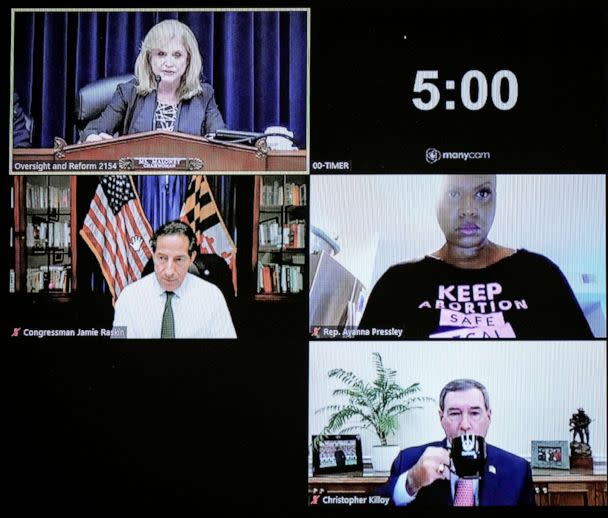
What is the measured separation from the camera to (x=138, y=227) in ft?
12.0

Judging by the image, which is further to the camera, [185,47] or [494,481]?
[185,47]

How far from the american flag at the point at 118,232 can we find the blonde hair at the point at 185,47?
17.1 inches

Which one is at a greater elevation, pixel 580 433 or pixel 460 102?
pixel 460 102

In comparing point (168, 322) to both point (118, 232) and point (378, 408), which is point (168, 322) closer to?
point (118, 232)

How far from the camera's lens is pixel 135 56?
3.70 meters

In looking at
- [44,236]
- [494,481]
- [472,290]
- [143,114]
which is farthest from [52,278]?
[494,481]

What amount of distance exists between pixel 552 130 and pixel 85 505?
2590mm

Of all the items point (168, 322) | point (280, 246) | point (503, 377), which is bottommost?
point (503, 377)

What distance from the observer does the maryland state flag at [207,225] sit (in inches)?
143

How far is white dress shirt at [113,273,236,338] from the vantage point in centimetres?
364

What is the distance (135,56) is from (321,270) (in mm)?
1247

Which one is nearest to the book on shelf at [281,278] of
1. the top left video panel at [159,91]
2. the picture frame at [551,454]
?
the top left video panel at [159,91]

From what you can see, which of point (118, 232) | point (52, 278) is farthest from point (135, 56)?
point (52, 278)

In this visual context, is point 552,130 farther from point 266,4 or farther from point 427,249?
point 266,4
